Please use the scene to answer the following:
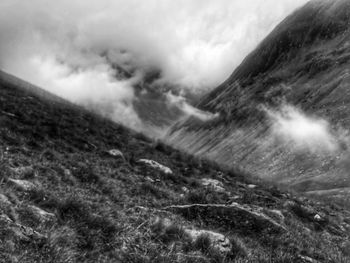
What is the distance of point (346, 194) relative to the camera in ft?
150

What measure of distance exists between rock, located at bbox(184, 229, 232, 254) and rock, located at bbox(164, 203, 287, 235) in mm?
1610

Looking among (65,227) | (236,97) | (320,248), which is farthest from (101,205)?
(236,97)

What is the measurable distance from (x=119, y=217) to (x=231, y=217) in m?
3.33

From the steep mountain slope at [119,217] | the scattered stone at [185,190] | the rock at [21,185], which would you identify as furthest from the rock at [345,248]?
the rock at [21,185]

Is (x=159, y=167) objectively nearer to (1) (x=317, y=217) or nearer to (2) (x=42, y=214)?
(1) (x=317, y=217)

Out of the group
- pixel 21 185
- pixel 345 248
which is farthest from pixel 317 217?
pixel 21 185

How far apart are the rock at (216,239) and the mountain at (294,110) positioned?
3892cm

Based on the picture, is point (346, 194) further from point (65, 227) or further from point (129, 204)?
point (65, 227)

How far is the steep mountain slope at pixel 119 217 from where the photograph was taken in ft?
19.6

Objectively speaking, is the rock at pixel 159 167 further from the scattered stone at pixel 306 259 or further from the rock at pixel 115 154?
the scattered stone at pixel 306 259

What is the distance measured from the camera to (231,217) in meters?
9.98

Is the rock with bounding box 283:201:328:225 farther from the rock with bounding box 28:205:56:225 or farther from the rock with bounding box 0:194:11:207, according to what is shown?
the rock with bounding box 0:194:11:207

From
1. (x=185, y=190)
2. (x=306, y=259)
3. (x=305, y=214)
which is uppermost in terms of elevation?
(x=305, y=214)

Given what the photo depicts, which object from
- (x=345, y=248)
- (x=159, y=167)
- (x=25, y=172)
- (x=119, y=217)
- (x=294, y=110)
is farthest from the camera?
(x=294, y=110)
